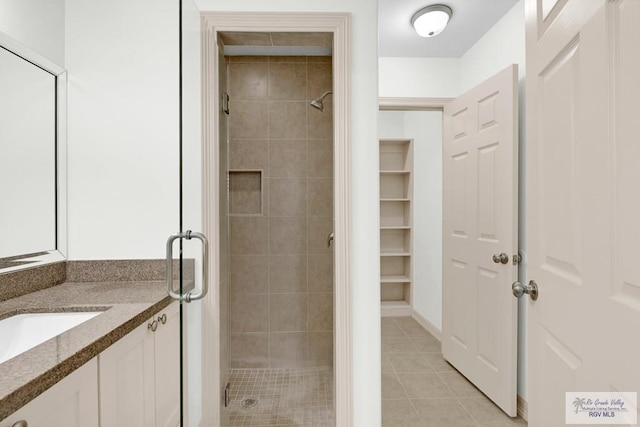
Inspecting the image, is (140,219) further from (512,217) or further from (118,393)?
(512,217)

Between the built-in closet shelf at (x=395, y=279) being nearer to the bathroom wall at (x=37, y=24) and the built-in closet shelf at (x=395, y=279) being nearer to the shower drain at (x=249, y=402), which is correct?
the shower drain at (x=249, y=402)

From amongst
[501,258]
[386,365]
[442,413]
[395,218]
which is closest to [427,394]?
[442,413]

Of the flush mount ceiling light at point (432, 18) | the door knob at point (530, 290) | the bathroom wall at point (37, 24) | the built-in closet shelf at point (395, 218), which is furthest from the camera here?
the built-in closet shelf at point (395, 218)

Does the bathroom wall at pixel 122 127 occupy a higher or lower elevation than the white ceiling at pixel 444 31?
lower

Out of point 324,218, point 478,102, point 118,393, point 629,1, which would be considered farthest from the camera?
point 324,218

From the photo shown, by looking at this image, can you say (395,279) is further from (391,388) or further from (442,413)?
(442,413)

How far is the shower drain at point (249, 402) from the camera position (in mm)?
2184

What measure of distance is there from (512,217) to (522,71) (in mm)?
938

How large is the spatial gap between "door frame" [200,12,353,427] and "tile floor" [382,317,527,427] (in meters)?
0.73

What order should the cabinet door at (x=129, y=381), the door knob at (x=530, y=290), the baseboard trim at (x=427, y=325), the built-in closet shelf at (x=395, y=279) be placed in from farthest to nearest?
1. the built-in closet shelf at (x=395, y=279)
2. the baseboard trim at (x=427, y=325)
3. the door knob at (x=530, y=290)
4. the cabinet door at (x=129, y=381)

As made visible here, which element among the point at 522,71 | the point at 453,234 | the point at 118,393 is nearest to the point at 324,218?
the point at 453,234

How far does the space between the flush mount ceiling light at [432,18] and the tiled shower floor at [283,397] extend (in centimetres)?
250

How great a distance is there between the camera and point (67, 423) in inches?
33.6

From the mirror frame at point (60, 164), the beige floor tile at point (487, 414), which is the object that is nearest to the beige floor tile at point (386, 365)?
the beige floor tile at point (487, 414)
